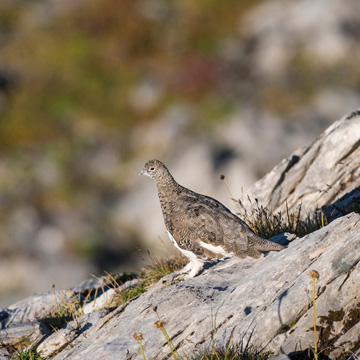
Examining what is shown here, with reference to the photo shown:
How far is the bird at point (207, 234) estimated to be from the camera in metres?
6.71

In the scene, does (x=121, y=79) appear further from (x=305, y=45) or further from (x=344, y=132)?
(x=344, y=132)

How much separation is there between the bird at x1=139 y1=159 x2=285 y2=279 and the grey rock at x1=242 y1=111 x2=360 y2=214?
2267 mm

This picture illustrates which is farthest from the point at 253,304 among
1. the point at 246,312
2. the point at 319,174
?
the point at 319,174

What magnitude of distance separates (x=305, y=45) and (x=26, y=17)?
63.5ft

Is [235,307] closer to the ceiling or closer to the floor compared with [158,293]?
closer to the floor

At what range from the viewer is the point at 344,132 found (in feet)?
30.5

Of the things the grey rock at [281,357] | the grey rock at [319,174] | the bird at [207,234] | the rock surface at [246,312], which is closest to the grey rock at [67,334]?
the rock surface at [246,312]

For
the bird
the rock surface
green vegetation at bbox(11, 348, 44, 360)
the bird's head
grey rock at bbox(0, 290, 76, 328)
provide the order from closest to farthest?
the rock surface < the bird < green vegetation at bbox(11, 348, 44, 360) < the bird's head < grey rock at bbox(0, 290, 76, 328)

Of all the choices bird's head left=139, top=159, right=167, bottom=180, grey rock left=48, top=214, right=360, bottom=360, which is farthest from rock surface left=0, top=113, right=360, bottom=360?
bird's head left=139, top=159, right=167, bottom=180

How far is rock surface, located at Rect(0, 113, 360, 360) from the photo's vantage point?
17.4ft

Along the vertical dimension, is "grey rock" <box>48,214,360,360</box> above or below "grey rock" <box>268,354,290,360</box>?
above

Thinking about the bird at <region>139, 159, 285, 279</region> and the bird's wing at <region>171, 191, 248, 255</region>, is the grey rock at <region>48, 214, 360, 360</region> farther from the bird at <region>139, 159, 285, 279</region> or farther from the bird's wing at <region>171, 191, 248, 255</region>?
the bird's wing at <region>171, 191, 248, 255</region>

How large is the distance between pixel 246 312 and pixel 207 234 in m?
1.34

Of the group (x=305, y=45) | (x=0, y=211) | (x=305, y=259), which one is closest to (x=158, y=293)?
(x=305, y=259)
